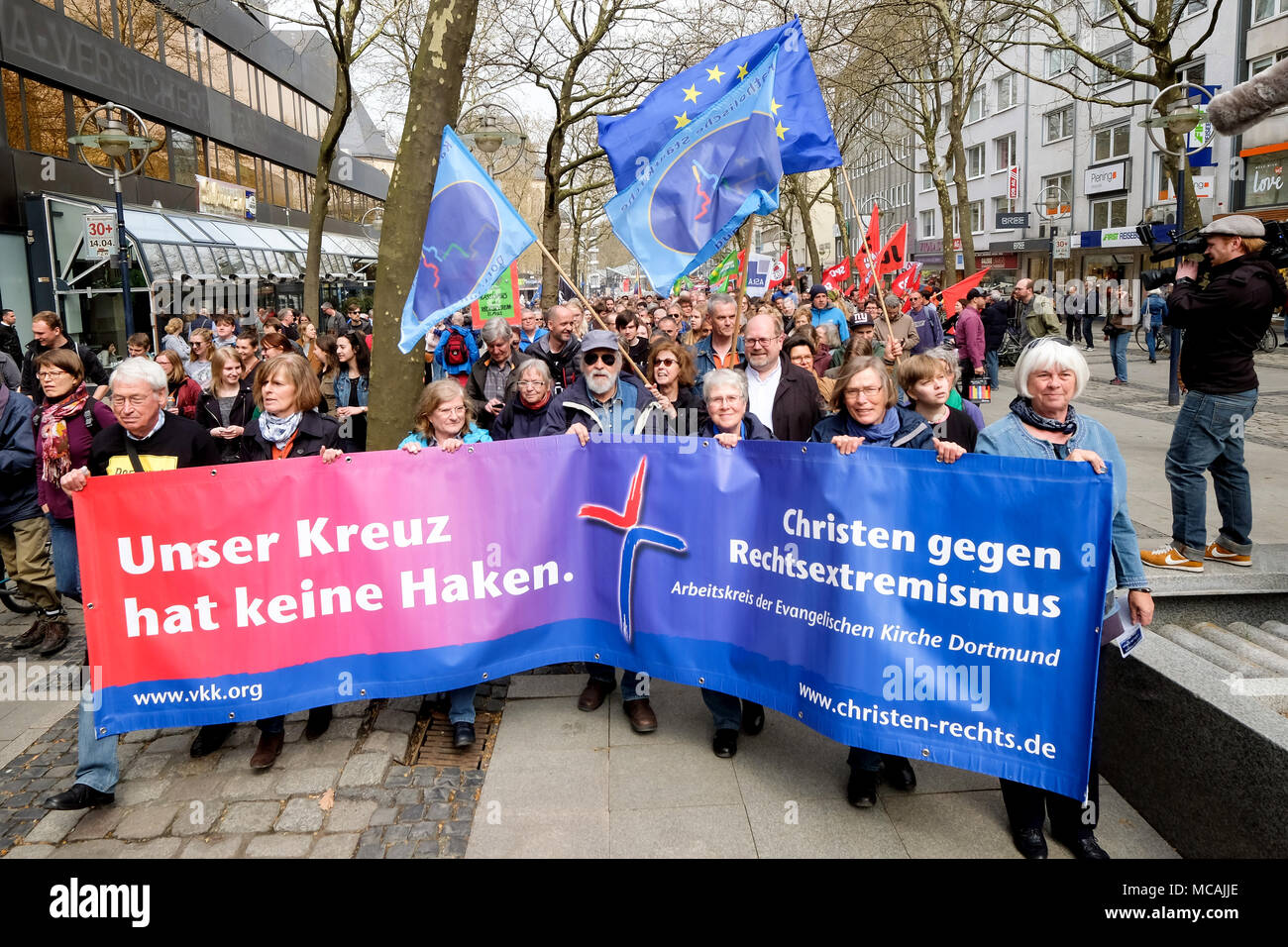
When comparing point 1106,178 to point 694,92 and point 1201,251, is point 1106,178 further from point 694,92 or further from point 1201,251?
point 694,92

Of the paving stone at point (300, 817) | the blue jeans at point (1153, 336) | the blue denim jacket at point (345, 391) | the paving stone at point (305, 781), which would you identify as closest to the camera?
the paving stone at point (300, 817)

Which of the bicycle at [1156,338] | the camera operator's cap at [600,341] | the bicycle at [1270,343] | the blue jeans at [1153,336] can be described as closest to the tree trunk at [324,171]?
the camera operator's cap at [600,341]

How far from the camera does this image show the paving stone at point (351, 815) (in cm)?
390

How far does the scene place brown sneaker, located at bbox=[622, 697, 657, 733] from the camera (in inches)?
183

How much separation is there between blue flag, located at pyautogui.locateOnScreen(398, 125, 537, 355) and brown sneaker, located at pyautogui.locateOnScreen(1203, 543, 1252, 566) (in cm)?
435

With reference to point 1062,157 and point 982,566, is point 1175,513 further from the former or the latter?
point 1062,157

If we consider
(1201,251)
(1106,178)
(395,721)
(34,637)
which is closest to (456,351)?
(34,637)

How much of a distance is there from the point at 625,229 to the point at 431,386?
140 centimetres

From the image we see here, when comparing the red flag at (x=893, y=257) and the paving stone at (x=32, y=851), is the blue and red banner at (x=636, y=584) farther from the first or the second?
the red flag at (x=893, y=257)

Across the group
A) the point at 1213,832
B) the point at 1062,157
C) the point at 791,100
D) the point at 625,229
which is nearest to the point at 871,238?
the point at 791,100

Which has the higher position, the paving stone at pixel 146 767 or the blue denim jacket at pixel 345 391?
the blue denim jacket at pixel 345 391

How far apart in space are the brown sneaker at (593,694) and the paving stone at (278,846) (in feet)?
5.09

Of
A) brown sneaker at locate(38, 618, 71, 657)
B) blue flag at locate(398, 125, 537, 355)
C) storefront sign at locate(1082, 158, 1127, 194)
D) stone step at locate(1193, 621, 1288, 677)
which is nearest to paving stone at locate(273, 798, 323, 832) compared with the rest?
blue flag at locate(398, 125, 537, 355)

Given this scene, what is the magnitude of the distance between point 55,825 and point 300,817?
103 centimetres
